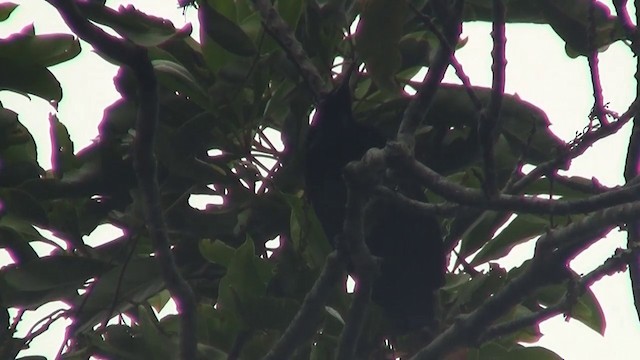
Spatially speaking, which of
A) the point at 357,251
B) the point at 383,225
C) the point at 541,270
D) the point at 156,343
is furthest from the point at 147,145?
the point at 383,225

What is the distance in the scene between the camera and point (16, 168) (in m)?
3.15

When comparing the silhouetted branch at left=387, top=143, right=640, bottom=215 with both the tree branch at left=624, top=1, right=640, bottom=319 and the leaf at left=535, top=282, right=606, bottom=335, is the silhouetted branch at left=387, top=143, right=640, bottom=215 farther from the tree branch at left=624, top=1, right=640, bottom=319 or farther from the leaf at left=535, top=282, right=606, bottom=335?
the leaf at left=535, top=282, right=606, bottom=335

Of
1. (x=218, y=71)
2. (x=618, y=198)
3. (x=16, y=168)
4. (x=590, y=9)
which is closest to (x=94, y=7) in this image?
(x=218, y=71)

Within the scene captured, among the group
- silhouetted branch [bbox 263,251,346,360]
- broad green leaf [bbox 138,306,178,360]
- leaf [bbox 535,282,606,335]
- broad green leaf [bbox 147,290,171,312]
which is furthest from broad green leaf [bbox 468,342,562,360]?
broad green leaf [bbox 147,290,171,312]

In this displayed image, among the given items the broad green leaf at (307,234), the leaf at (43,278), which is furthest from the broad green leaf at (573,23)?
the leaf at (43,278)

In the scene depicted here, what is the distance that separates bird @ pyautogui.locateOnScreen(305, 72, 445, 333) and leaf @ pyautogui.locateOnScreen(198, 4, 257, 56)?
31 centimetres

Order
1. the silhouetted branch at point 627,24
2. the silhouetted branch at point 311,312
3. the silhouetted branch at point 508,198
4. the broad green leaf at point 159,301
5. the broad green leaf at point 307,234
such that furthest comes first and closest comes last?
the broad green leaf at point 159,301 → the broad green leaf at point 307,234 → the silhouetted branch at point 311,312 → the silhouetted branch at point 627,24 → the silhouetted branch at point 508,198

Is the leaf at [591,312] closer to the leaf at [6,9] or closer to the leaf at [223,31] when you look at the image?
the leaf at [223,31]

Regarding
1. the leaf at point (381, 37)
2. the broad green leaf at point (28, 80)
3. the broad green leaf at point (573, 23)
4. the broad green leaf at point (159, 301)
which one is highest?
the broad green leaf at point (573, 23)

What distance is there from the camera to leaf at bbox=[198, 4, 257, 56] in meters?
2.79

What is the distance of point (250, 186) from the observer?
126 inches

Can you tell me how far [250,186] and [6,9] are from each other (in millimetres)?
874

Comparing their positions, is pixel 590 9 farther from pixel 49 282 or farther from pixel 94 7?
pixel 49 282

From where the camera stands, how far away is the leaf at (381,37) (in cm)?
258
